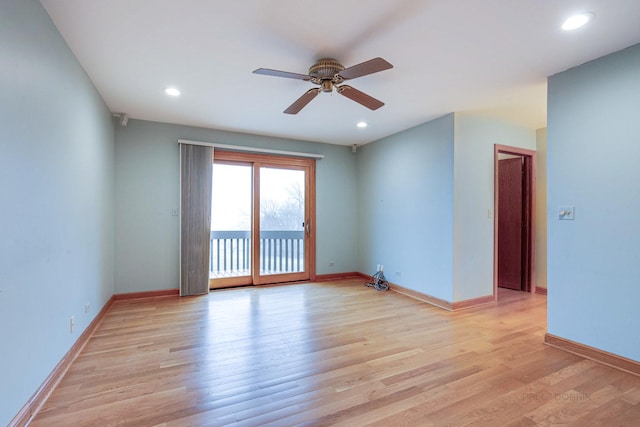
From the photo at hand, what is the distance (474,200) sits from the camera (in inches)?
156

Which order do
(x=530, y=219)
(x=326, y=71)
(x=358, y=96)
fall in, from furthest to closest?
(x=530, y=219), (x=358, y=96), (x=326, y=71)

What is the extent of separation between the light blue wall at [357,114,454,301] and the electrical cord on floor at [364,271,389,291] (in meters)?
0.11

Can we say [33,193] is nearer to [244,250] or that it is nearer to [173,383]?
[173,383]

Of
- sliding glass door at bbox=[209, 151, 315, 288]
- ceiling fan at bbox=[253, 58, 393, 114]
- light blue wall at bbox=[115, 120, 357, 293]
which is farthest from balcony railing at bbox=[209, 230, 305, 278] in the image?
ceiling fan at bbox=[253, 58, 393, 114]

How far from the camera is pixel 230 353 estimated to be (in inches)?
101

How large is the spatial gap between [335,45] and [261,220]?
3310 millimetres

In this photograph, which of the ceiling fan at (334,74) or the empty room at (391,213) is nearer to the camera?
the empty room at (391,213)

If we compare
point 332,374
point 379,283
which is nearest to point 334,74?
point 332,374

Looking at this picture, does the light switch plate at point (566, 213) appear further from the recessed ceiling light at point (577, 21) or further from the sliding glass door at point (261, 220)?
the sliding glass door at point (261, 220)

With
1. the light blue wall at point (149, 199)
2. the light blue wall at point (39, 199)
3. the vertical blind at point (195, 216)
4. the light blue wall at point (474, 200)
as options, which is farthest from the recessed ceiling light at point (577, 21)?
the vertical blind at point (195, 216)

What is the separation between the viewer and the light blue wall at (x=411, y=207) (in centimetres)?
390

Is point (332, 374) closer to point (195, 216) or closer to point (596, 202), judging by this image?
point (596, 202)

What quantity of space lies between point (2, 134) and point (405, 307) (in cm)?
401

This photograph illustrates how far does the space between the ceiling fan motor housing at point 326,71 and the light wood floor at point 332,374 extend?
237 centimetres
